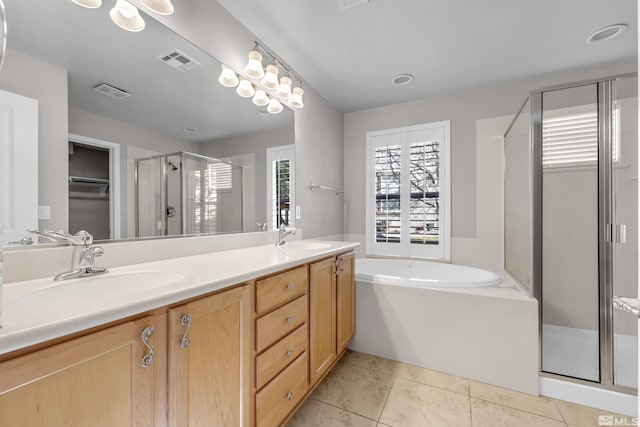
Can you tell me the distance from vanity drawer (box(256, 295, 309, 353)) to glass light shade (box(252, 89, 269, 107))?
4.62 ft

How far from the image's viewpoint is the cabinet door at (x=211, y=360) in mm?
781

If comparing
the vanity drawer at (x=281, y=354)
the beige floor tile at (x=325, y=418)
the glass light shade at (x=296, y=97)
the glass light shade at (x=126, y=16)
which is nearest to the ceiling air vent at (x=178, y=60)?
the glass light shade at (x=126, y=16)

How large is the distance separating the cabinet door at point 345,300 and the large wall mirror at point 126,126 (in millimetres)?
755

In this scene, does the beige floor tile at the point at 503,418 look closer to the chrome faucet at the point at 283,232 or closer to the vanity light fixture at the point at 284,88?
the chrome faucet at the point at 283,232

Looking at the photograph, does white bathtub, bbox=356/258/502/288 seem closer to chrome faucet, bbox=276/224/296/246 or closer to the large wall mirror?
chrome faucet, bbox=276/224/296/246

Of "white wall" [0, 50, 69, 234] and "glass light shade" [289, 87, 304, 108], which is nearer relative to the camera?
"white wall" [0, 50, 69, 234]

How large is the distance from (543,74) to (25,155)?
3.53 metres

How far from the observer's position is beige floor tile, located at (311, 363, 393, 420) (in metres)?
1.54

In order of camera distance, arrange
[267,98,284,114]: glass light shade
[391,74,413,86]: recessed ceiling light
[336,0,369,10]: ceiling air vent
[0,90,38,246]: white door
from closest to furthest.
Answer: [0,90,38,246]: white door → [336,0,369,10]: ceiling air vent → [267,98,284,114]: glass light shade → [391,74,413,86]: recessed ceiling light

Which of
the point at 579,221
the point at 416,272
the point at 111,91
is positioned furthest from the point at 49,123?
the point at 579,221

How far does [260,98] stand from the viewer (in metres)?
1.96

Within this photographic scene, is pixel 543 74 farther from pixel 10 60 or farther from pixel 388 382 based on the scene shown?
pixel 10 60

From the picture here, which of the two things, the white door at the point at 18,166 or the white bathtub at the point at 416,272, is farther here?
the white bathtub at the point at 416,272

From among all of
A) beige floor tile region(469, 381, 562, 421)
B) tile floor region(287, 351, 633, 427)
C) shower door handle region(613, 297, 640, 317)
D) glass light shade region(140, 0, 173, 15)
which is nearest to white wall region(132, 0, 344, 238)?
glass light shade region(140, 0, 173, 15)
